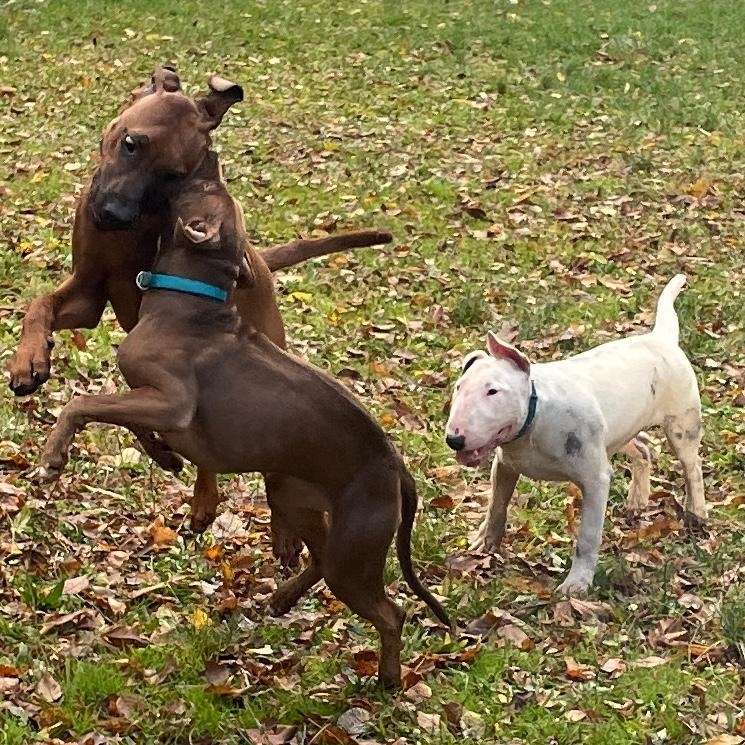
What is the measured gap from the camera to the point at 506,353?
5.29 meters

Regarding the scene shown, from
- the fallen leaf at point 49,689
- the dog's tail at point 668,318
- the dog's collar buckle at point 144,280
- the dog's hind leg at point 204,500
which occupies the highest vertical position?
the dog's collar buckle at point 144,280

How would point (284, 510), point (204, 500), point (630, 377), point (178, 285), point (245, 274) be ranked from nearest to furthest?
point (178, 285) → point (245, 274) → point (284, 510) → point (204, 500) → point (630, 377)

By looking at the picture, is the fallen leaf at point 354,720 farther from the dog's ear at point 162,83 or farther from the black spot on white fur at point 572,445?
the dog's ear at point 162,83

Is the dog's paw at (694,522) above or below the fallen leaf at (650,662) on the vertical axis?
below

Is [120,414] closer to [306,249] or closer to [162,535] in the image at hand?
[306,249]

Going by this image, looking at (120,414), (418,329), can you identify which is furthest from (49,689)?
(418,329)

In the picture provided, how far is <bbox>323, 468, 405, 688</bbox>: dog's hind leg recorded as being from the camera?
4.38 m

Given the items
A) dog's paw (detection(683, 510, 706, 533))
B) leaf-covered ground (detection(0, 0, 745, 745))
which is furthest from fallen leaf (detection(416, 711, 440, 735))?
dog's paw (detection(683, 510, 706, 533))

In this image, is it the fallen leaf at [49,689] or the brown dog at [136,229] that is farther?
the fallen leaf at [49,689]

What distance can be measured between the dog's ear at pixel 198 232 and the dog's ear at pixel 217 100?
15.7 inches

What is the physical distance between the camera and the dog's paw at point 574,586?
5.52 m

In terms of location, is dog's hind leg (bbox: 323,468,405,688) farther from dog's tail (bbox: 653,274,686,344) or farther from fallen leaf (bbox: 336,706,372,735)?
dog's tail (bbox: 653,274,686,344)

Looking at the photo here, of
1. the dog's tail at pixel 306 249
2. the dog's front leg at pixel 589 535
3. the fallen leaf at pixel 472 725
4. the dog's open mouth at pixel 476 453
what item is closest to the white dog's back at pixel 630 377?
the dog's front leg at pixel 589 535

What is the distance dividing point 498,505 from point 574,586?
0.50 metres
